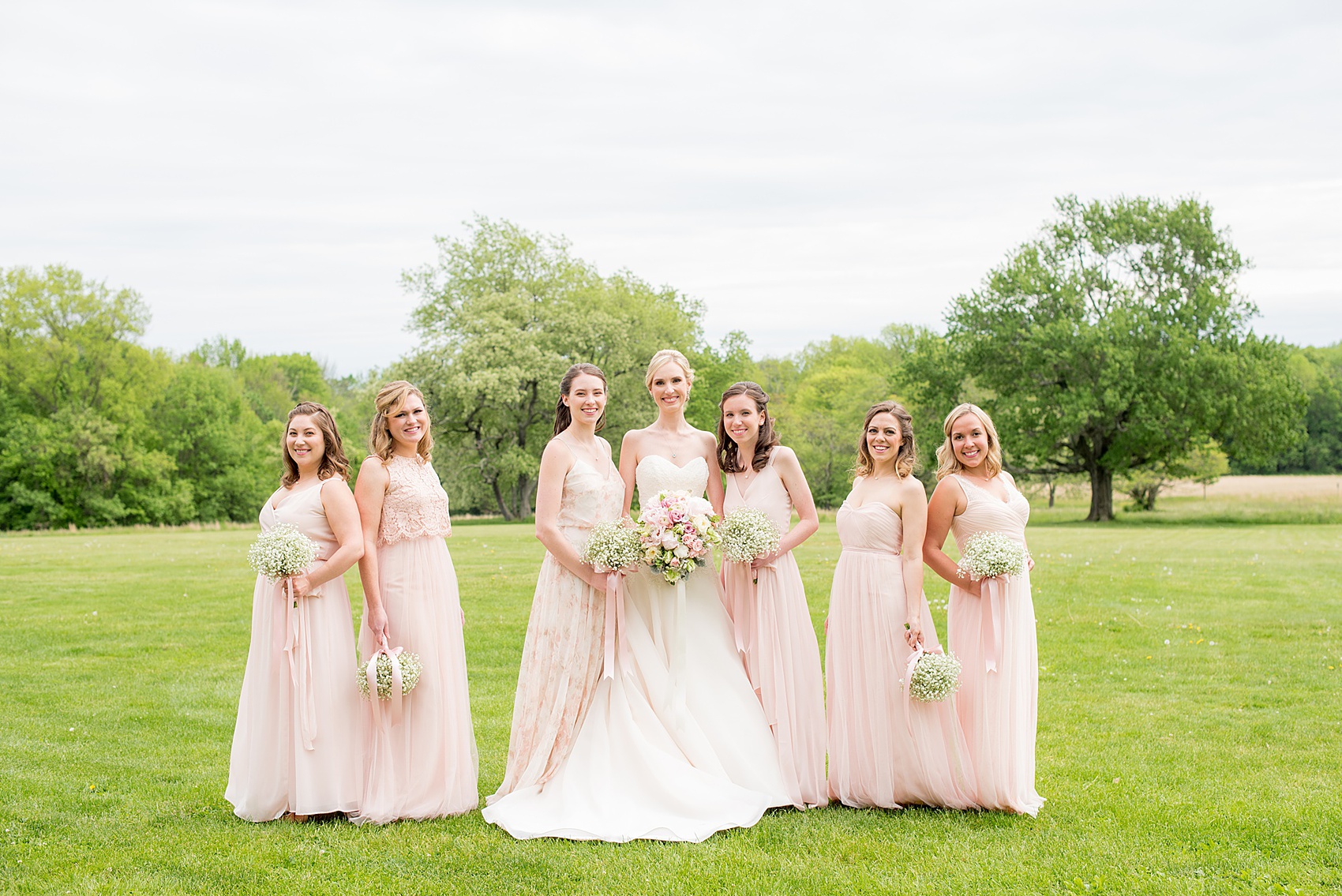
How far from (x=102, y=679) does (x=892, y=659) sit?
30.9 ft

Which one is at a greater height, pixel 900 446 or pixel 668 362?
pixel 668 362

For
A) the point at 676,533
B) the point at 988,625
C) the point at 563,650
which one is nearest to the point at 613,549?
the point at 676,533

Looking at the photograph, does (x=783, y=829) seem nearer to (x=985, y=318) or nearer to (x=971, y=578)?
(x=971, y=578)

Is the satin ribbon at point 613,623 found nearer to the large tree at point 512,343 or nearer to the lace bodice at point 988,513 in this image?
the lace bodice at point 988,513

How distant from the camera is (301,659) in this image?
21.9 ft

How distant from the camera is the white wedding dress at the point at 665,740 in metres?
6.39

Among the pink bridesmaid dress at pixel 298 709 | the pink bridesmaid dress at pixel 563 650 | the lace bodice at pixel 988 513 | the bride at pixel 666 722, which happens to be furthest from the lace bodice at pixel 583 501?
the lace bodice at pixel 988 513

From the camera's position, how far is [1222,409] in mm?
41656

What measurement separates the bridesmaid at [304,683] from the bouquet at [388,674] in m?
0.25

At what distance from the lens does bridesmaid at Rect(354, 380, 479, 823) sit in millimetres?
6727

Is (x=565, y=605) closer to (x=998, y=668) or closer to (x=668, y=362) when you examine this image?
(x=668, y=362)

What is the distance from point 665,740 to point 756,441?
84.5 inches

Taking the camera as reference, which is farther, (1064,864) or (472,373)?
(472,373)

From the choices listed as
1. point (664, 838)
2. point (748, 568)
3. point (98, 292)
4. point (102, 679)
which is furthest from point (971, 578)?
point (98, 292)
